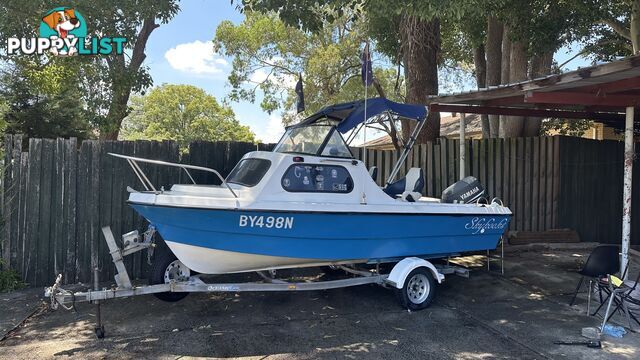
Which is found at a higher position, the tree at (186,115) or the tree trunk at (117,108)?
the tree at (186,115)

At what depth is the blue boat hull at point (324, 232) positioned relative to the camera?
500cm

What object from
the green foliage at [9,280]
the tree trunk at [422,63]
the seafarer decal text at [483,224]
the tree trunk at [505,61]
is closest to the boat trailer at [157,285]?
the seafarer decal text at [483,224]

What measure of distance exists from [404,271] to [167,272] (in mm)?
2928

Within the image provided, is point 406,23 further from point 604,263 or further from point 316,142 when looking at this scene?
point 604,263

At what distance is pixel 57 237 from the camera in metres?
6.61

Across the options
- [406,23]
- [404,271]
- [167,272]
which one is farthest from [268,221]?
[406,23]

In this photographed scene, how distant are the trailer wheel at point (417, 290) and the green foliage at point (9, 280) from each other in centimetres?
513

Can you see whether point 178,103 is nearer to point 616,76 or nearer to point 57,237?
point 57,237

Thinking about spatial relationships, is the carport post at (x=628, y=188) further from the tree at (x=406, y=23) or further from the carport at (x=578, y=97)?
the tree at (x=406, y=23)

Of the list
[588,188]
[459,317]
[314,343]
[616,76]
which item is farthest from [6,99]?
[588,188]

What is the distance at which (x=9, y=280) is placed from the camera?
635 centimetres

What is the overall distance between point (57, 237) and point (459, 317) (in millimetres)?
5543

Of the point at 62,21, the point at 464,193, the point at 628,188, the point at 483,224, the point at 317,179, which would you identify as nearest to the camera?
the point at 317,179

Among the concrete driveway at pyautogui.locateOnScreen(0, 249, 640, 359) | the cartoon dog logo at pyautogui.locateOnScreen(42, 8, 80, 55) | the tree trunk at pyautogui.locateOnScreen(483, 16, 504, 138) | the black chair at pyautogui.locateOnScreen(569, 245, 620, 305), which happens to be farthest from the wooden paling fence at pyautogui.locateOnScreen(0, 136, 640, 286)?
the tree trunk at pyautogui.locateOnScreen(483, 16, 504, 138)
